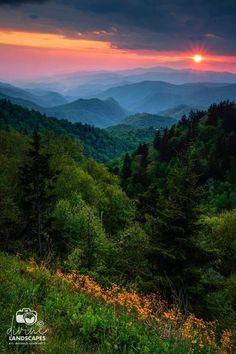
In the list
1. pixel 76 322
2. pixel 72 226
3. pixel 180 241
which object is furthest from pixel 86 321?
pixel 72 226

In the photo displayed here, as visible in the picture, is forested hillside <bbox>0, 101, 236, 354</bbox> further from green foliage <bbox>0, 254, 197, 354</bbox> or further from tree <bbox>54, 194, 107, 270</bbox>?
tree <bbox>54, 194, 107, 270</bbox>

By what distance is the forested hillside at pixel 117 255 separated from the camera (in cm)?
898

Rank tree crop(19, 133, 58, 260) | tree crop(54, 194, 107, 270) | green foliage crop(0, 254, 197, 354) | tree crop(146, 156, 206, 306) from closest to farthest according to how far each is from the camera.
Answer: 1. green foliage crop(0, 254, 197, 354)
2. tree crop(146, 156, 206, 306)
3. tree crop(19, 133, 58, 260)
4. tree crop(54, 194, 107, 270)

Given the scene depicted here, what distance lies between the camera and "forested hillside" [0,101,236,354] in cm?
898

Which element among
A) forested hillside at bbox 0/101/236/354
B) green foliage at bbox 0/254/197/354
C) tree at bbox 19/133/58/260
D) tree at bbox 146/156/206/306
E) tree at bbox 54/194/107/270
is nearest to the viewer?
green foliage at bbox 0/254/197/354

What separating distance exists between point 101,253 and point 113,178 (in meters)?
48.1

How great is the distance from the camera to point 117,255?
3266 centimetres

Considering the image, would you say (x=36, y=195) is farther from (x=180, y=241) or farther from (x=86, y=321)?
(x=86, y=321)

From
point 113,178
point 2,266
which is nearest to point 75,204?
point 113,178

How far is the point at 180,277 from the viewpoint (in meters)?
19.8

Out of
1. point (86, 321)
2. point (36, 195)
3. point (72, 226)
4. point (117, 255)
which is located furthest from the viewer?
point (72, 226)

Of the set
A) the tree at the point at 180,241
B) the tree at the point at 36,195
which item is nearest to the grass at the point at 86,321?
the tree at the point at 180,241

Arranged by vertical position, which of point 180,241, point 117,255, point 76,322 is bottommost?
point 117,255

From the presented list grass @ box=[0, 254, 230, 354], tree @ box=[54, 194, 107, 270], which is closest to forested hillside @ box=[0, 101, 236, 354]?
grass @ box=[0, 254, 230, 354]
